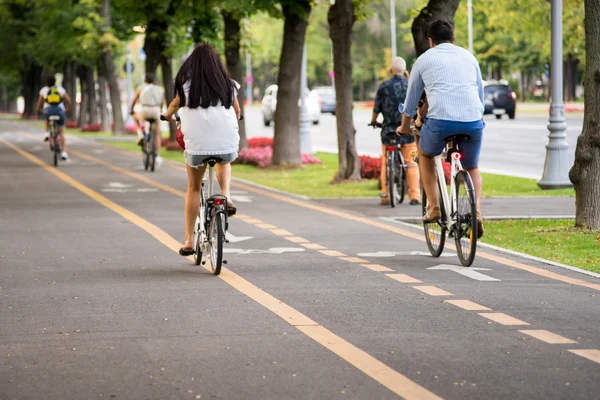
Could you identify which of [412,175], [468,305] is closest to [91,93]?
[412,175]

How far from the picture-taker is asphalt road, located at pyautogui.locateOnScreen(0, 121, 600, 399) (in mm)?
6125

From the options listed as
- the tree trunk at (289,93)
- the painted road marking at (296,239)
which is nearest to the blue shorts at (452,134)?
the painted road marking at (296,239)

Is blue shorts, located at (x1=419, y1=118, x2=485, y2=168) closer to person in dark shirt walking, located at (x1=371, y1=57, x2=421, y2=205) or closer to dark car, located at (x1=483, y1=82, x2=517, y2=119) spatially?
person in dark shirt walking, located at (x1=371, y1=57, x2=421, y2=205)

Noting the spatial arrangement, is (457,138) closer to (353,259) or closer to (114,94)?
(353,259)

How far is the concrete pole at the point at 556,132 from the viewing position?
19453mm

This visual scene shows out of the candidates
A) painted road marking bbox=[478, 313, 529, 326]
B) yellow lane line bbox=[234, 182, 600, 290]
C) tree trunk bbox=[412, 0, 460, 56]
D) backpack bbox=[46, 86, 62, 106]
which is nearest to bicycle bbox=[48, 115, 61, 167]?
backpack bbox=[46, 86, 62, 106]

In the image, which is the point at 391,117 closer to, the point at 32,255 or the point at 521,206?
the point at 521,206

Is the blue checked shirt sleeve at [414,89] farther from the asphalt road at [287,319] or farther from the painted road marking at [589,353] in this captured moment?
the painted road marking at [589,353]

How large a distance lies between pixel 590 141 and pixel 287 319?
628 cm

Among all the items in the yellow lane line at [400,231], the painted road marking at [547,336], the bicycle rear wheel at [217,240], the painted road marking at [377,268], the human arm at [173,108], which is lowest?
the yellow lane line at [400,231]

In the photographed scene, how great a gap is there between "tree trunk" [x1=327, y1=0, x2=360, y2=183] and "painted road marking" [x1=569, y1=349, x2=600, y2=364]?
14.9m

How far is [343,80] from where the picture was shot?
72.1 feet

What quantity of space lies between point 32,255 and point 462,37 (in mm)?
72261

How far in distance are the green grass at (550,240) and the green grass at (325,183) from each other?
4432mm
